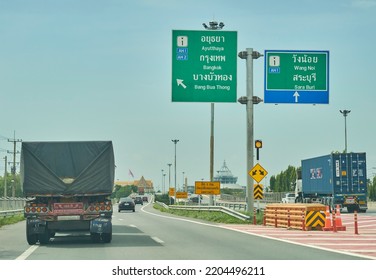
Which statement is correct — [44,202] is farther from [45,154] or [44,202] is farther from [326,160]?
[326,160]

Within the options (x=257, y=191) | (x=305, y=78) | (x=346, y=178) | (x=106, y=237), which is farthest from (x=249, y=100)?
(x=346, y=178)

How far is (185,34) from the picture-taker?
30.7m

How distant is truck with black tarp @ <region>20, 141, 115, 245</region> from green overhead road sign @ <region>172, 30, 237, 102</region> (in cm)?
1097

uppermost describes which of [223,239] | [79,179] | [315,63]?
[315,63]

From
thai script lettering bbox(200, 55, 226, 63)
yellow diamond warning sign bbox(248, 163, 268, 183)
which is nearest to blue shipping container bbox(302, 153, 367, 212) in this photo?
yellow diamond warning sign bbox(248, 163, 268, 183)

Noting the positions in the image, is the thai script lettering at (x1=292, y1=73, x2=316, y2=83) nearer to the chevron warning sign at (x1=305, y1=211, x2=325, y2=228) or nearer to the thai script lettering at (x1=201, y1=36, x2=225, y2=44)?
the thai script lettering at (x1=201, y1=36, x2=225, y2=44)

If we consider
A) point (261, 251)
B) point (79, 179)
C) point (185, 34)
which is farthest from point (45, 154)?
point (185, 34)

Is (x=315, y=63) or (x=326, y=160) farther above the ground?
(x=315, y=63)

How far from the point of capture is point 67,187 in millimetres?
19000

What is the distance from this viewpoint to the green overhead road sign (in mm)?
30375

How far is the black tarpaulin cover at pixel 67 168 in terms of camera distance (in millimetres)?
18969

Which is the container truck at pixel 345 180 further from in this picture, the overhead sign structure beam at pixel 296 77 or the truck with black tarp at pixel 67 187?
the truck with black tarp at pixel 67 187

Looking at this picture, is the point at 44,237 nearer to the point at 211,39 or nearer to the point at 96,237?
the point at 96,237
